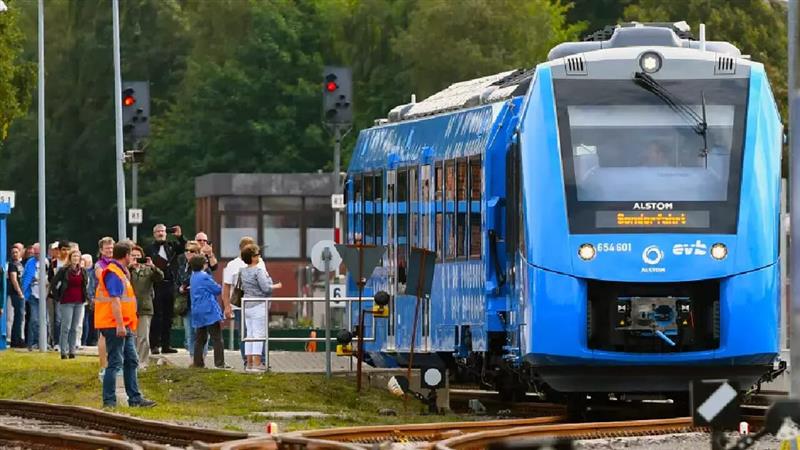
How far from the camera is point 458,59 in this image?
272 ft

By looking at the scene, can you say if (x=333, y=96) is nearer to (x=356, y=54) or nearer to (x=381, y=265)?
(x=381, y=265)

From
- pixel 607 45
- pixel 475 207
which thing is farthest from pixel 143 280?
pixel 607 45

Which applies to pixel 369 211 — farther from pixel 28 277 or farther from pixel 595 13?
pixel 595 13

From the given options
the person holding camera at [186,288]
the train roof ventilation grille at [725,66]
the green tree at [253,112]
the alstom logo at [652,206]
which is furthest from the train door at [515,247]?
the green tree at [253,112]

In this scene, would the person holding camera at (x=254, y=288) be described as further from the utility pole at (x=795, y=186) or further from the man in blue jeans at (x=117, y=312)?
the utility pole at (x=795, y=186)

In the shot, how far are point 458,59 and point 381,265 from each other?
2045 inches

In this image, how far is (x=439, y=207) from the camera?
27.7 metres

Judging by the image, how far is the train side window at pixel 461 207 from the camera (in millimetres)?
26609

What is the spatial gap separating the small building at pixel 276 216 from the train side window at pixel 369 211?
30.2 meters

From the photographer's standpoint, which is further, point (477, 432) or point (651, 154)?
point (651, 154)

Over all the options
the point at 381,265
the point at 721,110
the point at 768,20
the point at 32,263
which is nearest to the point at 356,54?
the point at 768,20

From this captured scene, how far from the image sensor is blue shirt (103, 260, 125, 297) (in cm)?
2605

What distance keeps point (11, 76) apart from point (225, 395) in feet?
69.0

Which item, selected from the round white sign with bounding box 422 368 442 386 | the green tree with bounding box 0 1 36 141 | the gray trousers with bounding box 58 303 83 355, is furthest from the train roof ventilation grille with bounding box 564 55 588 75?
the green tree with bounding box 0 1 36 141
